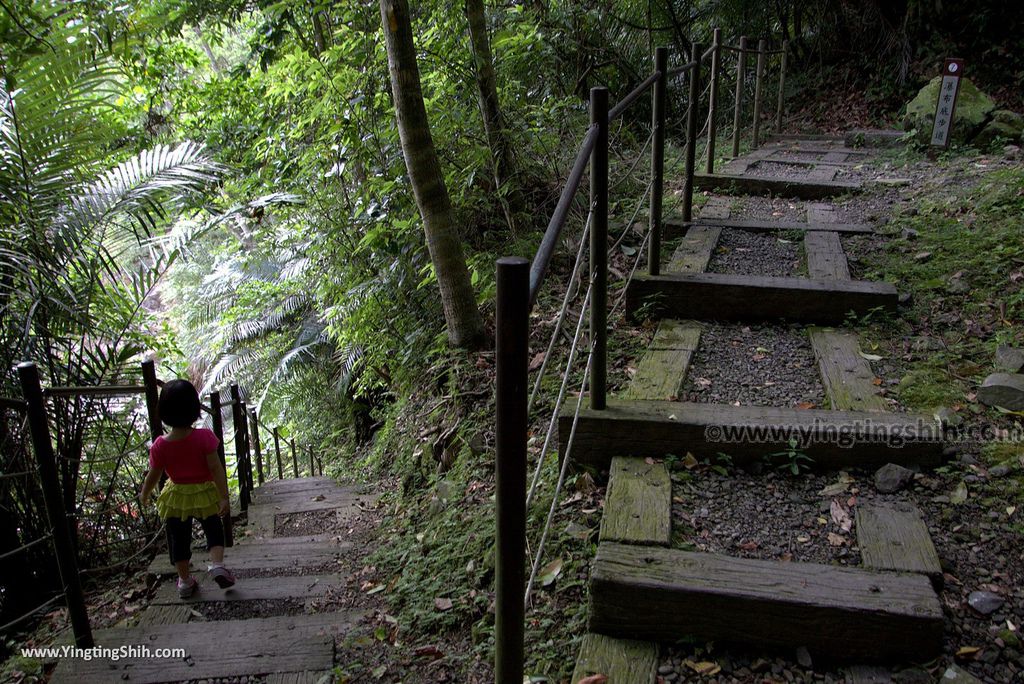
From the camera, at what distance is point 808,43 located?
37.6ft

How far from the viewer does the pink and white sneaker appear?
3.41 m

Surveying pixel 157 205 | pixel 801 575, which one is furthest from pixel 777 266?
pixel 157 205

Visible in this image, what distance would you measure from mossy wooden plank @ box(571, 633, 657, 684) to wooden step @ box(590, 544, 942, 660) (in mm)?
32

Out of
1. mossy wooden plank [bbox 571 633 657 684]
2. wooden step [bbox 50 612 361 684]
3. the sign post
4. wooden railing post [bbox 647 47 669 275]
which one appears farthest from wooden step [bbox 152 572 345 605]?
the sign post

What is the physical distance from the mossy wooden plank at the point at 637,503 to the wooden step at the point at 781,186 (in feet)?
13.4

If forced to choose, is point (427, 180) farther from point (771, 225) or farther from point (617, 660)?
point (617, 660)

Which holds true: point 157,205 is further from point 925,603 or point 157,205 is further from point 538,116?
point 925,603

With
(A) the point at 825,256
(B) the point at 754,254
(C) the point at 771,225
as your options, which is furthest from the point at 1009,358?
(C) the point at 771,225

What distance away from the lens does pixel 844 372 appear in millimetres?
3127

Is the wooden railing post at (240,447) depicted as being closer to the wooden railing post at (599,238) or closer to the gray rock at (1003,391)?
the wooden railing post at (599,238)

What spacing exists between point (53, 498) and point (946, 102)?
7.53m

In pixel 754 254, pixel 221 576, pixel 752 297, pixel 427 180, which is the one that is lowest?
pixel 221 576

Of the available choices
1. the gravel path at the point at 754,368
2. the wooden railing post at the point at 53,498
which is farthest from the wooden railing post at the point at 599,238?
the wooden railing post at the point at 53,498

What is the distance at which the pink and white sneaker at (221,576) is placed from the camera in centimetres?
341
